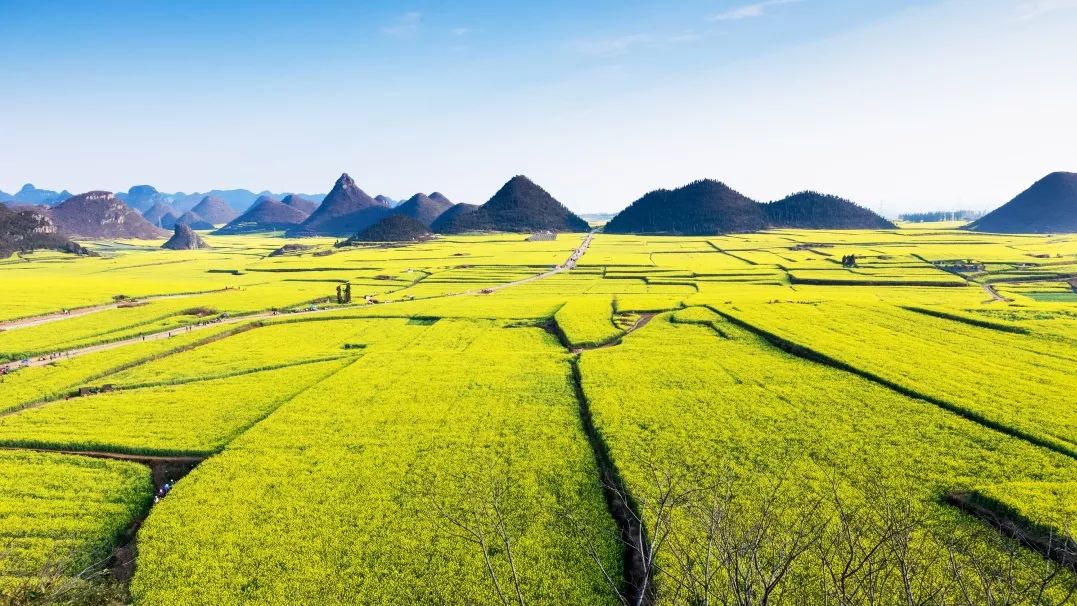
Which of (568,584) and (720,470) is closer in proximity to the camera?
(568,584)

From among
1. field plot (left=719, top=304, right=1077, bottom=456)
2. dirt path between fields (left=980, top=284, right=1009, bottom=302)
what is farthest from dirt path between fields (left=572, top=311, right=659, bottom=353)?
dirt path between fields (left=980, top=284, right=1009, bottom=302)

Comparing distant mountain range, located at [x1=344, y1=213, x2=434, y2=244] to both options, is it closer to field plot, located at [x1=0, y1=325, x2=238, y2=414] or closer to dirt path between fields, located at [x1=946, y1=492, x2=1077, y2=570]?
field plot, located at [x1=0, y1=325, x2=238, y2=414]

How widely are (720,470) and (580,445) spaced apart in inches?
233

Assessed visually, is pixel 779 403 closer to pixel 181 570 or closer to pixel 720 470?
pixel 720 470

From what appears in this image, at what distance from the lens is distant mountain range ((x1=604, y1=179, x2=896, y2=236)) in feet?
586

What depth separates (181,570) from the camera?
586 inches

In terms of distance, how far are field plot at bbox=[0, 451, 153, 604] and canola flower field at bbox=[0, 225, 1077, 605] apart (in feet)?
0.36

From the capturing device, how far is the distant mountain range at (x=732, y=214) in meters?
179

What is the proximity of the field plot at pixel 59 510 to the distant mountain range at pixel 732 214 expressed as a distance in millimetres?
173003

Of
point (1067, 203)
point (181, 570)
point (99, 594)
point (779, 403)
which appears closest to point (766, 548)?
point (779, 403)

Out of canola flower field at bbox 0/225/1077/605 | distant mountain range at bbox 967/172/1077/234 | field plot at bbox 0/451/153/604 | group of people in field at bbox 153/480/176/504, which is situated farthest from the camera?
distant mountain range at bbox 967/172/1077/234

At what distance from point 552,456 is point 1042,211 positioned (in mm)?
235930

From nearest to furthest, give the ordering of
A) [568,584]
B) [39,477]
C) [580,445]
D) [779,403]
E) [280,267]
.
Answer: [568,584]
[39,477]
[580,445]
[779,403]
[280,267]

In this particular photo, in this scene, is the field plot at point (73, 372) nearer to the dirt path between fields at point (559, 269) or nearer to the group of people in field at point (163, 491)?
the group of people in field at point (163, 491)
